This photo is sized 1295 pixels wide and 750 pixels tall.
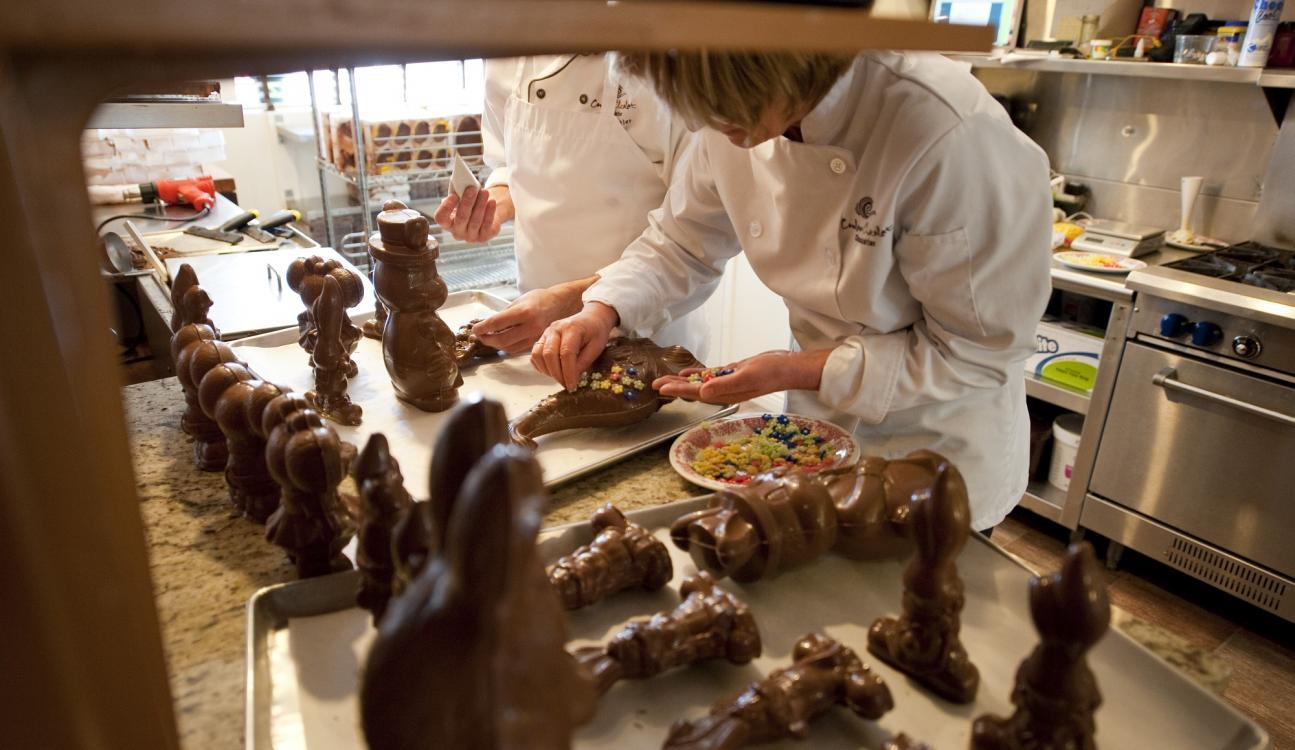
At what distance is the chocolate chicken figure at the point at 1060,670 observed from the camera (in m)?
0.56

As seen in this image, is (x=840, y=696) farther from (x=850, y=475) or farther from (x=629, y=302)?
(x=629, y=302)

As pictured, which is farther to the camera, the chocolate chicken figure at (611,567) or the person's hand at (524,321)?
the person's hand at (524,321)

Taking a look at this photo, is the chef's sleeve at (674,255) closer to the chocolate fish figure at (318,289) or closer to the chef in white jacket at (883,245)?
the chef in white jacket at (883,245)

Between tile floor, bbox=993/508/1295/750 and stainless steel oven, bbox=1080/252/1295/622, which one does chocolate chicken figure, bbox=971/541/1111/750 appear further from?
stainless steel oven, bbox=1080/252/1295/622

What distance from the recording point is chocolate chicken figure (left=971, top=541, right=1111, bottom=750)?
0.56 metres

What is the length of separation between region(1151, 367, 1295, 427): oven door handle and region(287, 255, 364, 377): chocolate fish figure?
6.99ft

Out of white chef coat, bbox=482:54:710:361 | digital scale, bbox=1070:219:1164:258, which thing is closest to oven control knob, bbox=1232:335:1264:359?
digital scale, bbox=1070:219:1164:258

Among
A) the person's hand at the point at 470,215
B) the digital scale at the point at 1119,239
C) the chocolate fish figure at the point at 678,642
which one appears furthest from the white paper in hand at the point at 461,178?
the digital scale at the point at 1119,239

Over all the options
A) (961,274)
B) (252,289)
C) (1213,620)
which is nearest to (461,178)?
(252,289)

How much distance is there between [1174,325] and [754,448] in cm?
173

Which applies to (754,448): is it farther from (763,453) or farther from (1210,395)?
(1210,395)

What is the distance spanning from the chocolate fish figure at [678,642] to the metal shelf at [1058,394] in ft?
7.40

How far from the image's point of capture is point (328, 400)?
4.14ft

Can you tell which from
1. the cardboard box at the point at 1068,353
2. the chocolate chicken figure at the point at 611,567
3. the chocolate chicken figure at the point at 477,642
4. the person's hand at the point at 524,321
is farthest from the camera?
the cardboard box at the point at 1068,353
